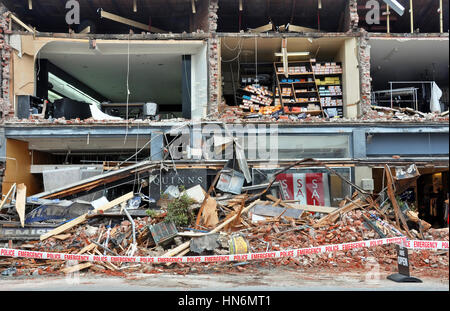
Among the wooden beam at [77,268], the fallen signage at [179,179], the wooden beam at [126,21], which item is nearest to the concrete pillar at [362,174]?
the fallen signage at [179,179]

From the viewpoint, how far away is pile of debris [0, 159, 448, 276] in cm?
911

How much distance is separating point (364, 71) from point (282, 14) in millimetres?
4852

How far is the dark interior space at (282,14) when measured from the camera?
16094 mm

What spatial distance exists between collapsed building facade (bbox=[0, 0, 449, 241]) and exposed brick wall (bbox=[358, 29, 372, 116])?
5 cm

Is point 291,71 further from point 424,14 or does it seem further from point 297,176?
point 424,14

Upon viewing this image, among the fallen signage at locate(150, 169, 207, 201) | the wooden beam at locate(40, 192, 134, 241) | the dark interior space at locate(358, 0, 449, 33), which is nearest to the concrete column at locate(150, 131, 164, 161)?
the fallen signage at locate(150, 169, 207, 201)

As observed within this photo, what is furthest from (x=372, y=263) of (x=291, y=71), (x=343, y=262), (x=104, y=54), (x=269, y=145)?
(x=104, y=54)

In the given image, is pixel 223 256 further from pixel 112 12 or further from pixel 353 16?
pixel 112 12

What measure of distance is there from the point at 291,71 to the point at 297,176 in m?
4.87

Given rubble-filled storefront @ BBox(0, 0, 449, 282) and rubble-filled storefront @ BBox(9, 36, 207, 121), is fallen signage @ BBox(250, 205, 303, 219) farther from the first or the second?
rubble-filled storefront @ BBox(9, 36, 207, 121)

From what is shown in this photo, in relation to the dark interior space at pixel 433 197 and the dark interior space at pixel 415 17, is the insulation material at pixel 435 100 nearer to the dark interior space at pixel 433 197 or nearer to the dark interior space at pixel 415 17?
the dark interior space at pixel 415 17

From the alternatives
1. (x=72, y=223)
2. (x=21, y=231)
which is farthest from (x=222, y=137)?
(x=21, y=231)

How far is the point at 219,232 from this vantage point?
9.95 metres

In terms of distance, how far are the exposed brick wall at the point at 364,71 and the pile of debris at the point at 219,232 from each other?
367cm
